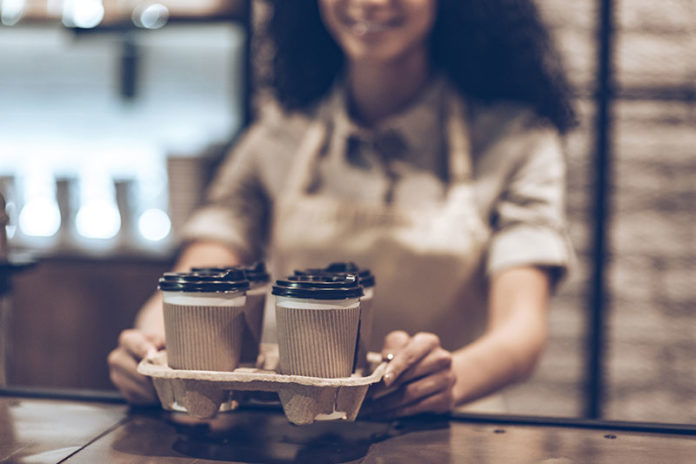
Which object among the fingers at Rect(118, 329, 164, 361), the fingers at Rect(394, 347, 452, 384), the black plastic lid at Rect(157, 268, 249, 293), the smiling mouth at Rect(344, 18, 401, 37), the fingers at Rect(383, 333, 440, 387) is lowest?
the fingers at Rect(394, 347, 452, 384)

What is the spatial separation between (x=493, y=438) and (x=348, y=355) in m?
0.22

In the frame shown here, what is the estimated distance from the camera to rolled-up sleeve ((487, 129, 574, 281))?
133 centimetres

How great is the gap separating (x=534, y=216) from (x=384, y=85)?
46cm

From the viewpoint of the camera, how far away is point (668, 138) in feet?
6.88

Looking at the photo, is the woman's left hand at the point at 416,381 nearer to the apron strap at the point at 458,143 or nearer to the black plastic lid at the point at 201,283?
the black plastic lid at the point at 201,283

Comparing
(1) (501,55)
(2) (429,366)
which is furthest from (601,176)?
(2) (429,366)

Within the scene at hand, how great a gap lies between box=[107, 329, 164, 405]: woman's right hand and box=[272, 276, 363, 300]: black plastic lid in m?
0.27

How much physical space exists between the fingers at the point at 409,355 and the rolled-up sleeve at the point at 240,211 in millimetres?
773

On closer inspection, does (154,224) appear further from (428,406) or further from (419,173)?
(428,406)

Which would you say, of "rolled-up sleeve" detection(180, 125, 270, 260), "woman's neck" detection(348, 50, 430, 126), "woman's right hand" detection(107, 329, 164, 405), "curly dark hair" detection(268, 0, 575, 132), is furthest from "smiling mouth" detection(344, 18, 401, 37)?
"woman's right hand" detection(107, 329, 164, 405)

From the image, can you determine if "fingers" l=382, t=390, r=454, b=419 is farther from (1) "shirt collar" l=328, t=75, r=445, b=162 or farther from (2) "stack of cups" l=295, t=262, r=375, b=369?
(1) "shirt collar" l=328, t=75, r=445, b=162

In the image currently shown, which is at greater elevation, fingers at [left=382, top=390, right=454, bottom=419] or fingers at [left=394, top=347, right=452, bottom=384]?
fingers at [left=394, top=347, right=452, bottom=384]

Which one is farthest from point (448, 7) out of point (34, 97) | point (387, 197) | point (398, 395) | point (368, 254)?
point (34, 97)

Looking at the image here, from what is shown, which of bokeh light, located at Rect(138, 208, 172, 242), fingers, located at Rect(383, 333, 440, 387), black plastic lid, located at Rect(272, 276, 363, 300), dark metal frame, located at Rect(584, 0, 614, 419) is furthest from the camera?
bokeh light, located at Rect(138, 208, 172, 242)
